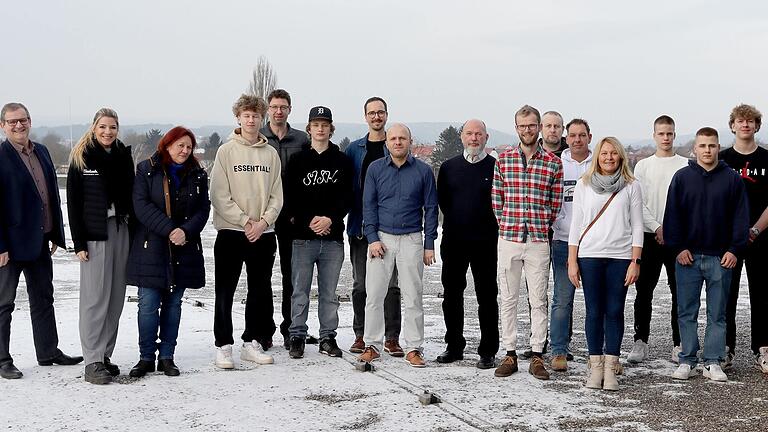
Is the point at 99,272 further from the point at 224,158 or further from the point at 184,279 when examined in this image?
the point at 224,158

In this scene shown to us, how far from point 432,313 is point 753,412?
492cm

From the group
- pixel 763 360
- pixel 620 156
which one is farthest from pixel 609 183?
pixel 763 360

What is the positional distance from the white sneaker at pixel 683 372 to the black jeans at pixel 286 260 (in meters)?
3.40

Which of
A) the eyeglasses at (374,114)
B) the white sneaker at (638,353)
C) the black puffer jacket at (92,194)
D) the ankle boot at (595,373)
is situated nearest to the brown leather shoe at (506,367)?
the ankle boot at (595,373)

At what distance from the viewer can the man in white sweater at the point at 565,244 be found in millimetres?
6832

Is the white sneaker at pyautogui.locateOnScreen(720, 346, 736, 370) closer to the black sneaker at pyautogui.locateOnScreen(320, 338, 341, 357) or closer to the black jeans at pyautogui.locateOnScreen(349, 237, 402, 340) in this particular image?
the black jeans at pyautogui.locateOnScreen(349, 237, 402, 340)

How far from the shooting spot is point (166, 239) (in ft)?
21.2

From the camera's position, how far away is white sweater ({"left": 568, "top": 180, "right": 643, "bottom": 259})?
243 inches

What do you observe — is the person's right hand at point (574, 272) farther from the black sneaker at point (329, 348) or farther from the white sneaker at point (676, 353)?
the black sneaker at point (329, 348)

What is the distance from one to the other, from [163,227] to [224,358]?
1219 millimetres

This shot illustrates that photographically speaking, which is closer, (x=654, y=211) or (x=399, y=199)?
(x=399, y=199)

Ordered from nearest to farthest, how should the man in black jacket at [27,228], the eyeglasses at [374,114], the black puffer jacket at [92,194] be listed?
the black puffer jacket at [92,194], the man in black jacket at [27,228], the eyeglasses at [374,114]

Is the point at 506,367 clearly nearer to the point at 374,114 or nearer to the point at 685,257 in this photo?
the point at 685,257

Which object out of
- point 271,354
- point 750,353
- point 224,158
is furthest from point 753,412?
point 224,158
